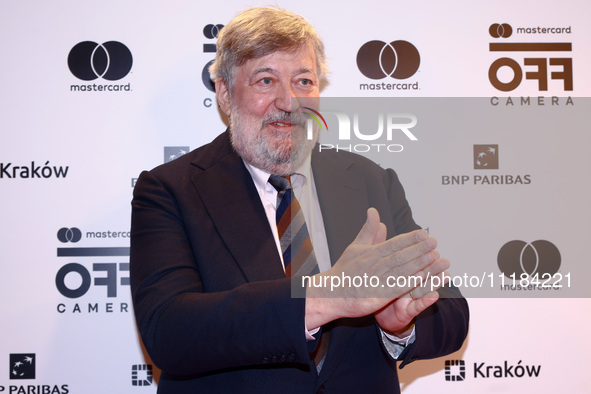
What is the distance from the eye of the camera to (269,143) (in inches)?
73.4

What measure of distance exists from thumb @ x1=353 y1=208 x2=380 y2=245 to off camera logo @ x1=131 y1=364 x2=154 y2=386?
1.48 metres

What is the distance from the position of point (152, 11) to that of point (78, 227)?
0.97 meters

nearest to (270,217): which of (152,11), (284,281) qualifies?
(284,281)

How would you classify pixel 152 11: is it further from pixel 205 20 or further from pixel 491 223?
pixel 491 223

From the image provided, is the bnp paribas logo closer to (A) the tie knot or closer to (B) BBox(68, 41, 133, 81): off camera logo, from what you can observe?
(A) the tie knot

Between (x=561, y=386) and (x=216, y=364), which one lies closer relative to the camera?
(x=216, y=364)

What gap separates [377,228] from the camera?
1330mm

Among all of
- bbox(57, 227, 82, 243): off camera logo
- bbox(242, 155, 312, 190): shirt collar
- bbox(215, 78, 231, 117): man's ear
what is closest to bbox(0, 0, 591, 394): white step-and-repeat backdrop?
bbox(57, 227, 82, 243): off camera logo

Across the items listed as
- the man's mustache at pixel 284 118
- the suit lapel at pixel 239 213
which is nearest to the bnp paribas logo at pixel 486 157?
the man's mustache at pixel 284 118

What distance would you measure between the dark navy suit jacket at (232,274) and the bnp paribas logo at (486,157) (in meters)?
0.68

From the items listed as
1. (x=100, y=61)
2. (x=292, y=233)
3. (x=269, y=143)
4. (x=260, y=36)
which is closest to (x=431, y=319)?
(x=292, y=233)

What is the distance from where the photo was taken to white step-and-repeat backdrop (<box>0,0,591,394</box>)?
2412 mm

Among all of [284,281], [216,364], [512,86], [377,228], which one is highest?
[512,86]

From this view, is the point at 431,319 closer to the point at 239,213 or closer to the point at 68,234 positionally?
the point at 239,213
